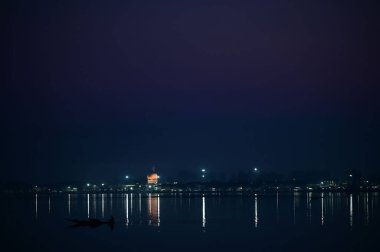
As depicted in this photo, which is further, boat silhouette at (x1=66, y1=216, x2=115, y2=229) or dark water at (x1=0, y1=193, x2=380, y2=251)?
boat silhouette at (x1=66, y1=216, x2=115, y2=229)

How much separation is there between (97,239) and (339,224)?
71.5 ft

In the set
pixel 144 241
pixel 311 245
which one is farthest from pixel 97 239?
pixel 311 245

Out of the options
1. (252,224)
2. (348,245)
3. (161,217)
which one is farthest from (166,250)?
(161,217)

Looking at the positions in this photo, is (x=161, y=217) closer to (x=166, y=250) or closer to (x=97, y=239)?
(x=97, y=239)

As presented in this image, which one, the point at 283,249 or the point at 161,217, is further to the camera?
the point at 161,217

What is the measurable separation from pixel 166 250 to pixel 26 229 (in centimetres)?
2011

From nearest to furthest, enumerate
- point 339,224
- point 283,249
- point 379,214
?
point 283,249
point 339,224
point 379,214

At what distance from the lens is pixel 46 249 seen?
1826 inches

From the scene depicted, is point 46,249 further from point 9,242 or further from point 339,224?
point 339,224

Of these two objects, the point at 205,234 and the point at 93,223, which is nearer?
the point at 205,234

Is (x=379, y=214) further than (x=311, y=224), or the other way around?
(x=379, y=214)

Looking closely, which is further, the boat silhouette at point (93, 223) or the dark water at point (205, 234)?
the boat silhouette at point (93, 223)

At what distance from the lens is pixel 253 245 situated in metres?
46.5

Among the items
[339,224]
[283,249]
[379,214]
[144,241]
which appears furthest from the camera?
[379,214]
